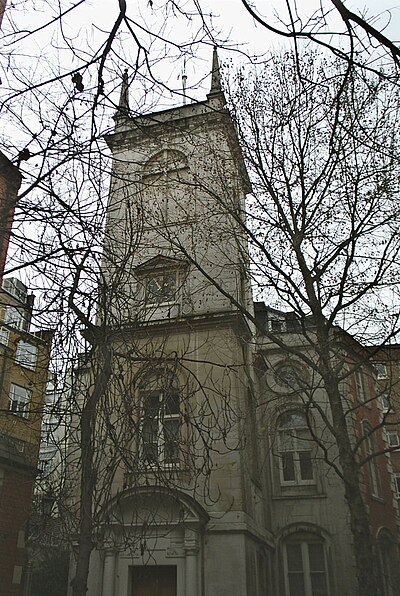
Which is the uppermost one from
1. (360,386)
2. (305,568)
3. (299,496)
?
(360,386)

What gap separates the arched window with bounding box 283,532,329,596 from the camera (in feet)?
56.9

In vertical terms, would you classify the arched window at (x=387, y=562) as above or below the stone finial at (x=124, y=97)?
below

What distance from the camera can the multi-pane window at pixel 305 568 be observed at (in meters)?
17.3

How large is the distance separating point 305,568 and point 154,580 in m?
7.54

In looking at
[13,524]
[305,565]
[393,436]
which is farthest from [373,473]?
[13,524]

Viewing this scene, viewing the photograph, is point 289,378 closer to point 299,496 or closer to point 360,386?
point 299,496

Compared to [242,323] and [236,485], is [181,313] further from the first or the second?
[236,485]

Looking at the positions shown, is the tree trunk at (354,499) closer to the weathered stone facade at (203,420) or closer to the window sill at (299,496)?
the weathered stone facade at (203,420)

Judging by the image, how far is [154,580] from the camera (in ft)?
39.9

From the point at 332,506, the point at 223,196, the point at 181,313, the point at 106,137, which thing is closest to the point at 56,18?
the point at 106,137

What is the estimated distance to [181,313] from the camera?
589 inches

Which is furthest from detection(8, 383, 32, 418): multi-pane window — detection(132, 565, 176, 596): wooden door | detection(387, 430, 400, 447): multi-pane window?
detection(387, 430, 400, 447): multi-pane window

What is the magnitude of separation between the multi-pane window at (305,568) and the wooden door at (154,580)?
272 inches

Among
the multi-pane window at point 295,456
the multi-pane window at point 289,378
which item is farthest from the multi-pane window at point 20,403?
the multi-pane window at point 295,456
